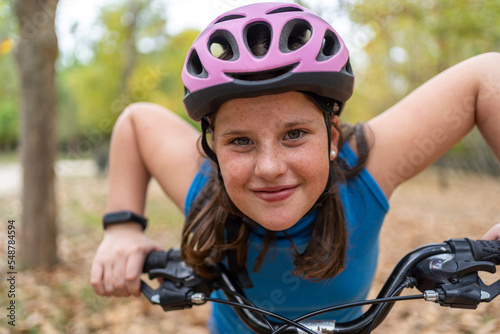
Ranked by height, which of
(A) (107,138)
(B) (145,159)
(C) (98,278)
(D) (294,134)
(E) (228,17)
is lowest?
(A) (107,138)

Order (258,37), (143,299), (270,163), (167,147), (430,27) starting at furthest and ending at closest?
(430,27)
(143,299)
(167,147)
(258,37)
(270,163)

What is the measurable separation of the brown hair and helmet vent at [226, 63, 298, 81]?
0.87 feet

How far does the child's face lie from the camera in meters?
1.48

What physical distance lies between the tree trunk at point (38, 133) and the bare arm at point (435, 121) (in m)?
4.91

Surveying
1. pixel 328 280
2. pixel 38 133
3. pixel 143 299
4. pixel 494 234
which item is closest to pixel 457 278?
pixel 494 234

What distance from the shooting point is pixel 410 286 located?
1.64 m

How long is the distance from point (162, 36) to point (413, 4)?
1094cm

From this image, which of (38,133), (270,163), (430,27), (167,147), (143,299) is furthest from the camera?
(430,27)

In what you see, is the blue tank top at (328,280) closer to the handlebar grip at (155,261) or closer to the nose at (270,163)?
the handlebar grip at (155,261)

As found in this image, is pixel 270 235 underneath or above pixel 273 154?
underneath

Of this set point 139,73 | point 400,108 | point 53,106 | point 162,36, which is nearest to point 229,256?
point 400,108

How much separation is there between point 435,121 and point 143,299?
14.5ft

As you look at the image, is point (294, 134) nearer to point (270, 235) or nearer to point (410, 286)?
point (270, 235)

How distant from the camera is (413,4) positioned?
1098 cm
